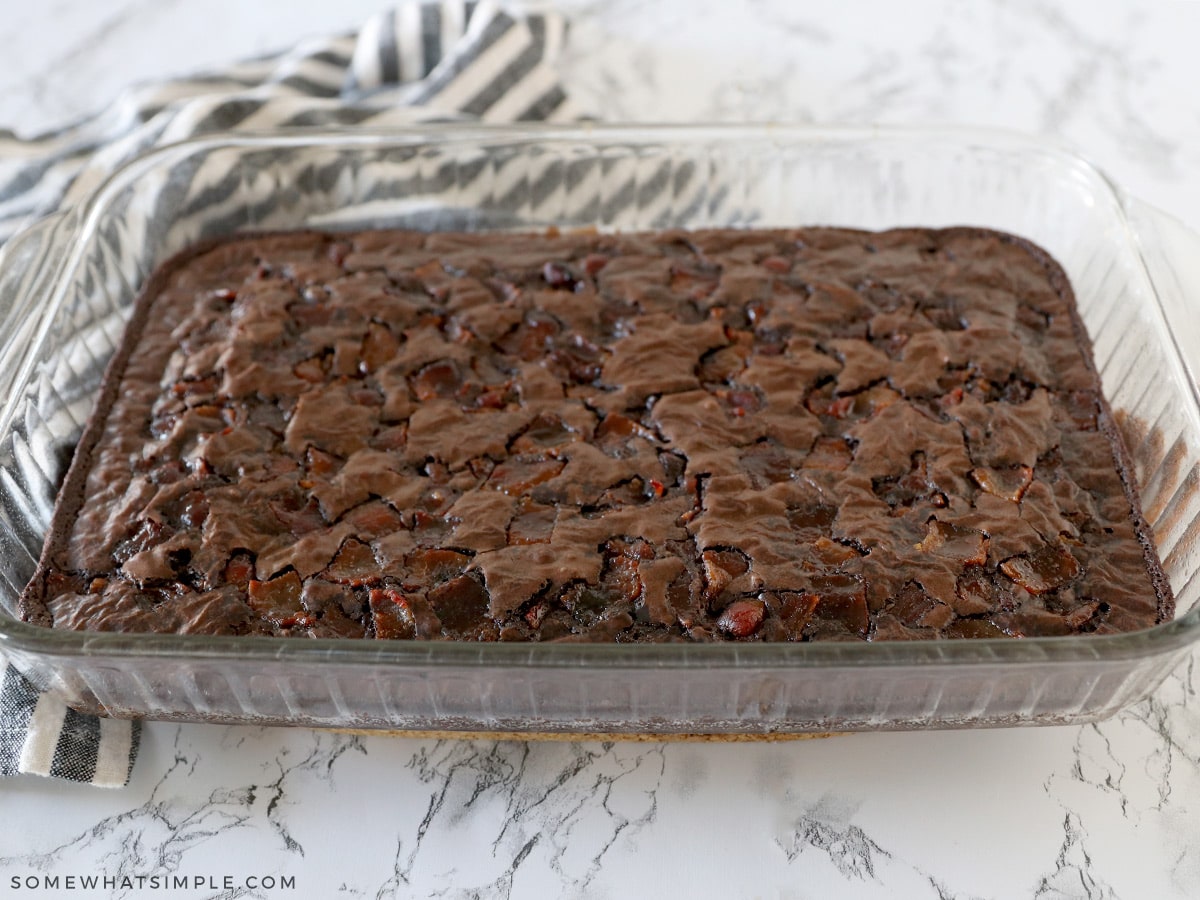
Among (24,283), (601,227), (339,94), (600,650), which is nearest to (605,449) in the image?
(600,650)

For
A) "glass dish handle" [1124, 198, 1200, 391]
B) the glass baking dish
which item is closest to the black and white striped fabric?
the glass baking dish

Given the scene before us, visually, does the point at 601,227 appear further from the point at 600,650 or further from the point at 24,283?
the point at 600,650

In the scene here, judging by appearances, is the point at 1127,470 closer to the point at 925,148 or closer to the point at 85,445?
the point at 925,148

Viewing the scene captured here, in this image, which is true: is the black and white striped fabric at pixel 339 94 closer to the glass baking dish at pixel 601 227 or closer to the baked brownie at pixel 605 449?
the glass baking dish at pixel 601 227

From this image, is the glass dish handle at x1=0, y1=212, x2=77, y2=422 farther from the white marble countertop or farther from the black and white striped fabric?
the white marble countertop

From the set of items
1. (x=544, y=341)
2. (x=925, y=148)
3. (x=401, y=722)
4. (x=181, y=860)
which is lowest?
(x=181, y=860)

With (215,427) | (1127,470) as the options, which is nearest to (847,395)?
(1127,470)

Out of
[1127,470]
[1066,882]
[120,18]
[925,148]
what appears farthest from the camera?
[120,18]
